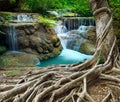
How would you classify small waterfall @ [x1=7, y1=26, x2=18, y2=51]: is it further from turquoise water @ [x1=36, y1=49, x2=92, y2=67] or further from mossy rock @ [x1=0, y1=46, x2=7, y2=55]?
turquoise water @ [x1=36, y1=49, x2=92, y2=67]

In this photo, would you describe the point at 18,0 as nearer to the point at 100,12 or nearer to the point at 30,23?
the point at 30,23

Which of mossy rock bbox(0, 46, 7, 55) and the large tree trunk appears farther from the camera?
mossy rock bbox(0, 46, 7, 55)

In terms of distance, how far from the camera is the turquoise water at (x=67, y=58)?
15678 mm

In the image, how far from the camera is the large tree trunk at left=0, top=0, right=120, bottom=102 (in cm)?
534

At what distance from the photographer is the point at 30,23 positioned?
16.8m

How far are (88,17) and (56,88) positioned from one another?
1577 centimetres

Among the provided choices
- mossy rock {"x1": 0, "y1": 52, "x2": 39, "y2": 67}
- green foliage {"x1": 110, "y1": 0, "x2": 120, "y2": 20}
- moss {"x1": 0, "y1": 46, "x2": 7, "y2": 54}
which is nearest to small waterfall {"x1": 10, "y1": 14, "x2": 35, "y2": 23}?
moss {"x1": 0, "y1": 46, "x2": 7, "y2": 54}

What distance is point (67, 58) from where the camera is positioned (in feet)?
54.7

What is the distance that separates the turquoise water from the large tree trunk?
796cm

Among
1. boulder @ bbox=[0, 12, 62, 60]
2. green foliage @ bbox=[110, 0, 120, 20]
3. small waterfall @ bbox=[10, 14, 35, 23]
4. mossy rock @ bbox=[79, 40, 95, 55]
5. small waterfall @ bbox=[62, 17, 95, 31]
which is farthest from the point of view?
small waterfall @ bbox=[62, 17, 95, 31]

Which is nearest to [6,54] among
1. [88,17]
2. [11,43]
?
[11,43]

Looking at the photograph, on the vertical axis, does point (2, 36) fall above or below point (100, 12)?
below

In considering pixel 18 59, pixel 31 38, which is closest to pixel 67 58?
pixel 31 38

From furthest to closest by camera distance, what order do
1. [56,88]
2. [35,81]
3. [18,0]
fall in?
[18,0] < [35,81] < [56,88]
